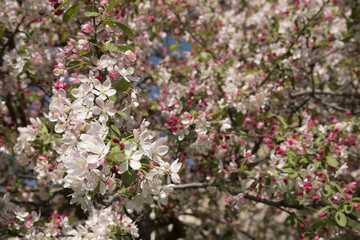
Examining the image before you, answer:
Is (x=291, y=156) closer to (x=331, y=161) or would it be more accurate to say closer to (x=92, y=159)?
Result: (x=331, y=161)

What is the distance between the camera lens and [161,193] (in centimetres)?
144

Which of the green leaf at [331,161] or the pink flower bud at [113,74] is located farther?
the green leaf at [331,161]

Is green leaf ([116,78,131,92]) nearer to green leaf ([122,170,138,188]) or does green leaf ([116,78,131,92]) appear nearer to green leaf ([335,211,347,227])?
green leaf ([122,170,138,188])

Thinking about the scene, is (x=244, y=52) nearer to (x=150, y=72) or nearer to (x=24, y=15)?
(x=150, y=72)

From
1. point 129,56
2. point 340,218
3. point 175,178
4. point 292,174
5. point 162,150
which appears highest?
point 129,56

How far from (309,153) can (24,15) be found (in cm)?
305

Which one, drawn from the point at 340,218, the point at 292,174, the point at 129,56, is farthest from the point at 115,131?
the point at 340,218

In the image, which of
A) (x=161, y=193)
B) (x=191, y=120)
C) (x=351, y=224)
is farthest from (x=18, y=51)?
(x=351, y=224)

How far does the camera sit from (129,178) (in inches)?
50.6

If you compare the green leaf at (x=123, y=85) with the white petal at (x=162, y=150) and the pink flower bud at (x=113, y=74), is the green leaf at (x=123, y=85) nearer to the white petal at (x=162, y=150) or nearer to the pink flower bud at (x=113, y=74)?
the pink flower bud at (x=113, y=74)

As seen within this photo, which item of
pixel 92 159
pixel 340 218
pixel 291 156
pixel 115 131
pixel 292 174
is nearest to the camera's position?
pixel 92 159

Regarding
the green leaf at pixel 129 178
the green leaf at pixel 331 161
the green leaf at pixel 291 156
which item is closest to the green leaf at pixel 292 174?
the green leaf at pixel 291 156

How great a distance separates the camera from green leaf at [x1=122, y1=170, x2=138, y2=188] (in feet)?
4.19

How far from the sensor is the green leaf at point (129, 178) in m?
1.28
